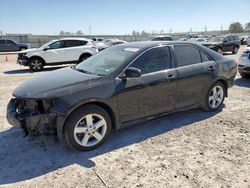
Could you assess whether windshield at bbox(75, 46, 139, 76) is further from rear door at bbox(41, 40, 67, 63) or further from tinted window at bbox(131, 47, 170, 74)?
rear door at bbox(41, 40, 67, 63)

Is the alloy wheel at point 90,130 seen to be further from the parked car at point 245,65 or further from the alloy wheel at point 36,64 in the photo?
the alloy wheel at point 36,64

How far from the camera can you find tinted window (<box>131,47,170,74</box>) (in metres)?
4.29

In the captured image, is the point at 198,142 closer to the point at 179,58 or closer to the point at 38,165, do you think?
the point at 179,58

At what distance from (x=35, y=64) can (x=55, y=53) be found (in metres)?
1.19

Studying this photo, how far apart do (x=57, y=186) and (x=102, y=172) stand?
598 millimetres

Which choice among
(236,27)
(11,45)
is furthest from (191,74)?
(236,27)

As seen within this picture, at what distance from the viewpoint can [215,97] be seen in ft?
18.0

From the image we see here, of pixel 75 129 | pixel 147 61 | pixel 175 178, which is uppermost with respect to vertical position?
pixel 147 61

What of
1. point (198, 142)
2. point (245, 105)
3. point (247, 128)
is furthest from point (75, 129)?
point (245, 105)

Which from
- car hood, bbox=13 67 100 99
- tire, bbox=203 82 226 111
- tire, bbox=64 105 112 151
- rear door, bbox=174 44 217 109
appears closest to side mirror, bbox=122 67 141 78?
car hood, bbox=13 67 100 99

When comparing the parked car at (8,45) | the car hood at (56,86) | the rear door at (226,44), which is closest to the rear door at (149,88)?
the car hood at (56,86)

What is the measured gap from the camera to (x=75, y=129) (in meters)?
3.65

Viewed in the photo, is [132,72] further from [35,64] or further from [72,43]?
[72,43]

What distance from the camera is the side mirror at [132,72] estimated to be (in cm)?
394
